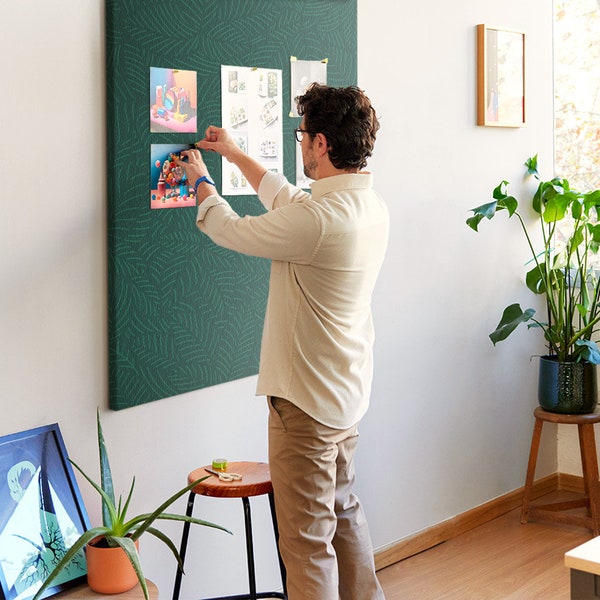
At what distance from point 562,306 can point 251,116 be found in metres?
1.87

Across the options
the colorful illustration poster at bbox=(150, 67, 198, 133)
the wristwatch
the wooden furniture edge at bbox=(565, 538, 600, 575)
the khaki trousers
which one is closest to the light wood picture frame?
the colorful illustration poster at bbox=(150, 67, 198, 133)

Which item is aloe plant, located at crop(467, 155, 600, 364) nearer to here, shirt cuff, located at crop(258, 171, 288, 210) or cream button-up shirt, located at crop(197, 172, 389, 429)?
shirt cuff, located at crop(258, 171, 288, 210)

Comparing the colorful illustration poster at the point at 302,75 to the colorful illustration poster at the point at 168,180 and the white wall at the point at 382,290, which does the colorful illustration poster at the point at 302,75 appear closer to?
the white wall at the point at 382,290

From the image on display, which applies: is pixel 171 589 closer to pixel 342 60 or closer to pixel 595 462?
pixel 342 60

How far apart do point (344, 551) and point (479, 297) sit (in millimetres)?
1622

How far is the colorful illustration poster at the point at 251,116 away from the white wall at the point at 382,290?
0.46 meters

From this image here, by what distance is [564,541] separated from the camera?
13.3ft

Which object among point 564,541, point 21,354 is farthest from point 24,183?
point 564,541

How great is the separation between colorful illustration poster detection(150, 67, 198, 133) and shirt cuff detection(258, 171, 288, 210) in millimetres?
257

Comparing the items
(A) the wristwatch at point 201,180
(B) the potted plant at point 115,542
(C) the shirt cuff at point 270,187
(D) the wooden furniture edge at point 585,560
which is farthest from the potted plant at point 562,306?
(D) the wooden furniture edge at point 585,560

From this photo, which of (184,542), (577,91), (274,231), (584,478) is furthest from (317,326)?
(577,91)

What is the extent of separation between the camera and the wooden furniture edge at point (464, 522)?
12.4 ft

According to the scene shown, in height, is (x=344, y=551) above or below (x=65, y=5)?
below

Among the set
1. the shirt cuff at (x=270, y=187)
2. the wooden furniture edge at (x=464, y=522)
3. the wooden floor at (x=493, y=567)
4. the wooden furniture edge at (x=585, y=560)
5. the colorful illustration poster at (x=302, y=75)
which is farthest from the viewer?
the wooden furniture edge at (x=464, y=522)
